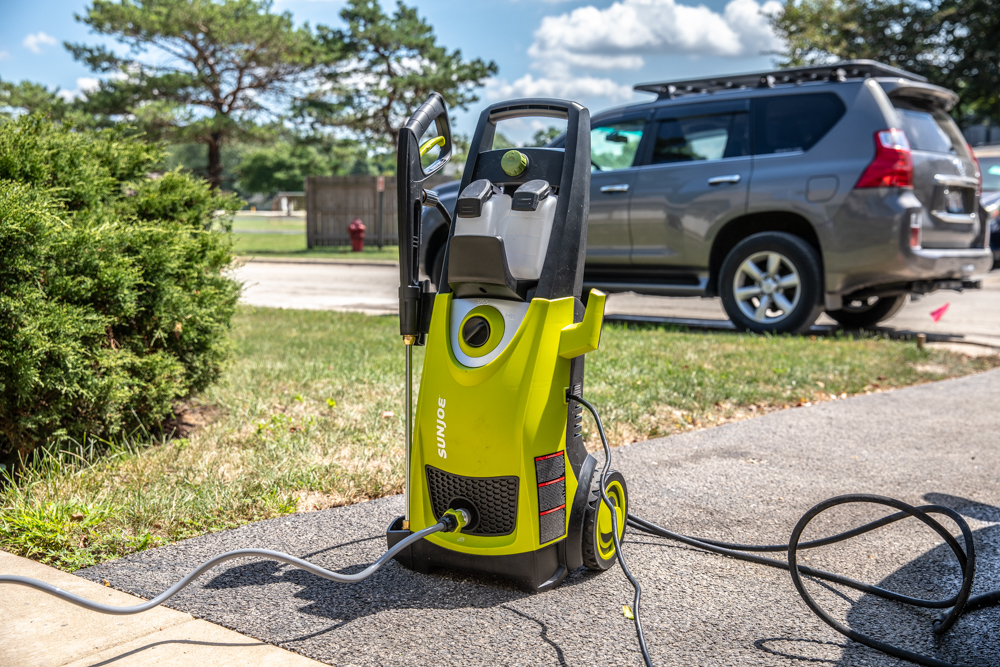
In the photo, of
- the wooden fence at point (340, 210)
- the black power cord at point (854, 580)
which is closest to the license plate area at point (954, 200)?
the black power cord at point (854, 580)

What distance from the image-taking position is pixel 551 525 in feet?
7.76

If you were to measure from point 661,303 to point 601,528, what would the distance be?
8496mm

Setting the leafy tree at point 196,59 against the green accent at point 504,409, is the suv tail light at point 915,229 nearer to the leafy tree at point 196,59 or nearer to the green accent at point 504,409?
the green accent at point 504,409

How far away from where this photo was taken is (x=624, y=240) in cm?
801

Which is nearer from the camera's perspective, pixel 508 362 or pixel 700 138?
pixel 508 362

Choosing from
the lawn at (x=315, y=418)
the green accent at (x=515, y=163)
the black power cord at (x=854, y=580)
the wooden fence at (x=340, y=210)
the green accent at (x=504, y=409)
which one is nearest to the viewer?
the black power cord at (x=854, y=580)

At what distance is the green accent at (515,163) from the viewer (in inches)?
94.2

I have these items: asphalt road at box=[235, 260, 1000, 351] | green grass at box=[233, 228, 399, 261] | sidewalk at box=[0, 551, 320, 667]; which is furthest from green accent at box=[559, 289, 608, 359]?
green grass at box=[233, 228, 399, 261]

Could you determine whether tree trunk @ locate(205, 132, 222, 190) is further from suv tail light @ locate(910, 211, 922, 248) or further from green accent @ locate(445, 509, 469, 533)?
green accent @ locate(445, 509, 469, 533)

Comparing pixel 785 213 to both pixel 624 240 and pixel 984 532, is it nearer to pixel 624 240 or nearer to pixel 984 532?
pixel 624 240

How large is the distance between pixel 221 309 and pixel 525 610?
2570 mm

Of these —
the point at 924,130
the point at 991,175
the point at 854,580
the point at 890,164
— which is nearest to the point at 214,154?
the point at 991,175

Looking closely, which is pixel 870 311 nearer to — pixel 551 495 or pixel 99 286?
pixel 551 495

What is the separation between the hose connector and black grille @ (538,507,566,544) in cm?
20
